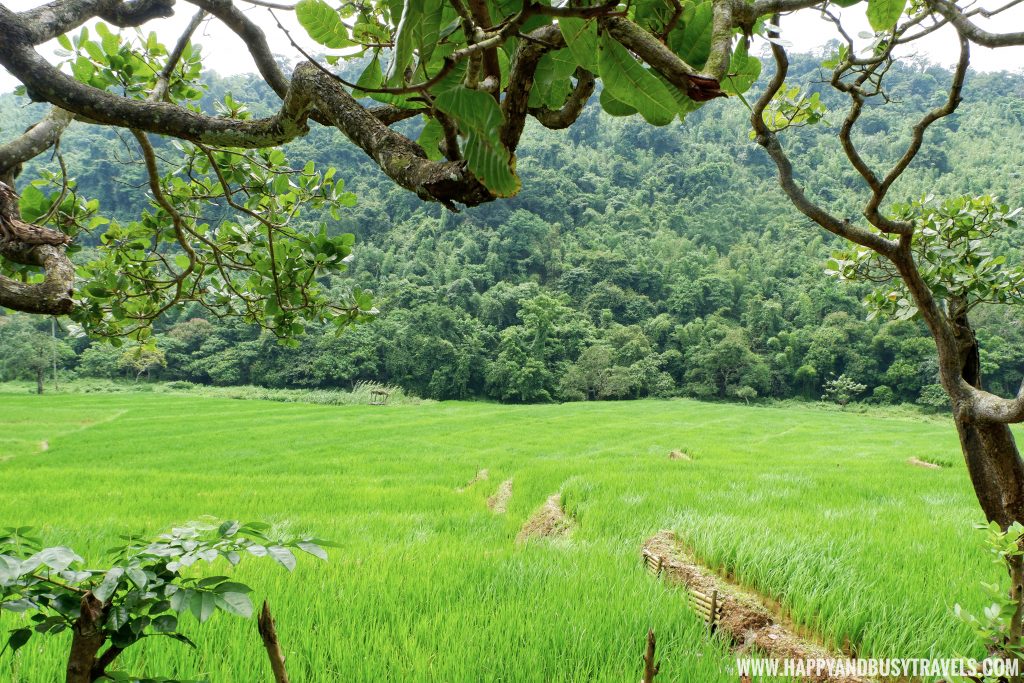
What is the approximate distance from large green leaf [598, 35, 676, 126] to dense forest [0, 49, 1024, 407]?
2837cm

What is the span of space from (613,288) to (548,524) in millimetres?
38544

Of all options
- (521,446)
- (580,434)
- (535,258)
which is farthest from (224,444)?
(535,258)

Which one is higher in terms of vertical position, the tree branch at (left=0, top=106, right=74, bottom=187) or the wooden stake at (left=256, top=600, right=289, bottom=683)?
the tree branch at (left=0, top=106, right=74, bottom=187)

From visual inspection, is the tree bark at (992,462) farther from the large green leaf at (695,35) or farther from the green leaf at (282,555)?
the green leaf at (282,555)

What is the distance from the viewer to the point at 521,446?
1328 cm

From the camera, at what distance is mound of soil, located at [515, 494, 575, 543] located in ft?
13.0

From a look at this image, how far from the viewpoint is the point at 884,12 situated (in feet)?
2.47

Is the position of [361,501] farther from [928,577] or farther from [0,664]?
[928,577]

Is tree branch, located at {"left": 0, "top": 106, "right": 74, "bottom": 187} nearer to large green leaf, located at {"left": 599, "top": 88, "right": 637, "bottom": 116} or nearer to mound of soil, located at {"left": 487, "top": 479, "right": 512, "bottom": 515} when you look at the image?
large green leaf, located at {"left": 599, "top": 88, "right": 637, "bottom": 116}

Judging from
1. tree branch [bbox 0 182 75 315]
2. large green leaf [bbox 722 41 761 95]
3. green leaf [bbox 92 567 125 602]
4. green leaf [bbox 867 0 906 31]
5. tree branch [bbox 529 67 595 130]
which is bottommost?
green leaf [bbox 92 567 125 602]

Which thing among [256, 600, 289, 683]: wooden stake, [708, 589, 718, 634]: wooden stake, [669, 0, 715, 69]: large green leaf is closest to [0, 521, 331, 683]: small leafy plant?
[256, 600, 289, 683]: wooden stake

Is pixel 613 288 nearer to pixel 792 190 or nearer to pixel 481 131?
pixel 792 190

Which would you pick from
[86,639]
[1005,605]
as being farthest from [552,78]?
[1005,605]

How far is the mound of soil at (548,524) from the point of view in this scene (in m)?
3.97
